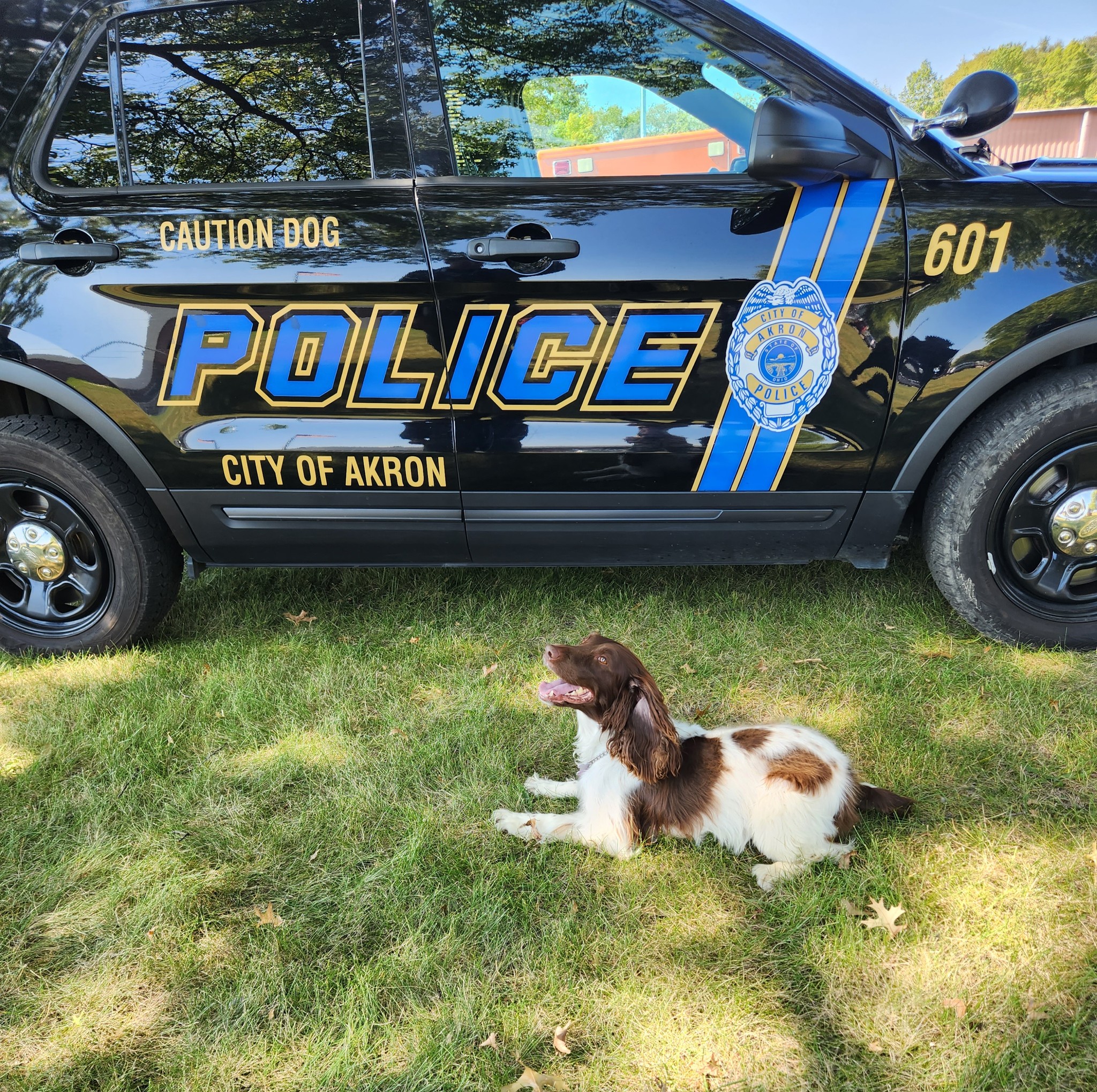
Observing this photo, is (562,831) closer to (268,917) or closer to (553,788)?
(553,788)

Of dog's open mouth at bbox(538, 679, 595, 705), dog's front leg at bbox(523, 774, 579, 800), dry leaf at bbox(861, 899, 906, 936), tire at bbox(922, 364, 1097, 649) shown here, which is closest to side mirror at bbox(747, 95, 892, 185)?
tire at bbox(922, 364, 1097, 649)

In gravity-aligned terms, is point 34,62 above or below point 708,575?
above

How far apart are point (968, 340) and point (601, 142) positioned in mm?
1314

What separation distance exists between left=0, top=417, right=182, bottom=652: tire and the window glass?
0.83 meters

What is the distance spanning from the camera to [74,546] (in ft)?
9.11

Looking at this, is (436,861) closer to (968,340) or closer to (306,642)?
(306,642)

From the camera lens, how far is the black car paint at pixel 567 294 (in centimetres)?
228

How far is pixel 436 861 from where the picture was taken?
1.94 meters

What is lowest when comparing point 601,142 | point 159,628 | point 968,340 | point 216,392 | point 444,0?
point 159,628

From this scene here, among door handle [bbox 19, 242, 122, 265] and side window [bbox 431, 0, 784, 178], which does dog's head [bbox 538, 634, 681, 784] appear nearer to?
side window [bbox 431, 0, 784, 178]

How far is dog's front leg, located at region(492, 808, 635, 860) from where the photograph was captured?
1.96m

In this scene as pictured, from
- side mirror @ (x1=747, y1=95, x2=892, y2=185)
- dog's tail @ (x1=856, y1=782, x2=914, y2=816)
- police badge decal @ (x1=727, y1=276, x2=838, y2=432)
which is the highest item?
side mirror @ (x1=747, y1=95, x2=892, y2=185)

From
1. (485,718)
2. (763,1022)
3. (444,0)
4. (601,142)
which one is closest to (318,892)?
(485,718)

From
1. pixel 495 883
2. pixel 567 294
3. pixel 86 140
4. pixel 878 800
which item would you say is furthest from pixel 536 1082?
pixel 86 140
